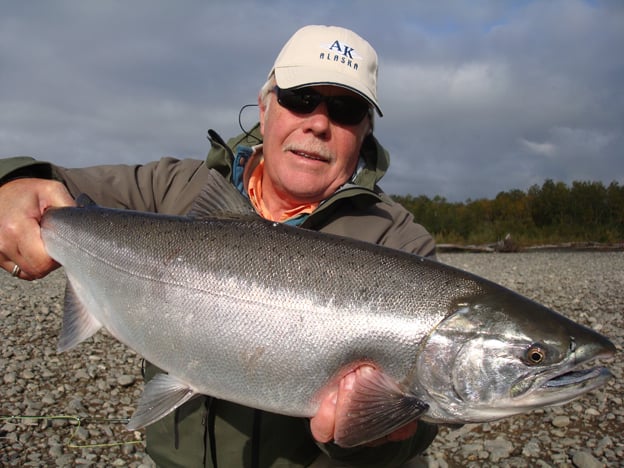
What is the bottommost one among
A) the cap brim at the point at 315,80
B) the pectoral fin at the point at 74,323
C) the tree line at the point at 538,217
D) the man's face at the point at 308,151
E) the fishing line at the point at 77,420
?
the fishing line at the point at 77,420

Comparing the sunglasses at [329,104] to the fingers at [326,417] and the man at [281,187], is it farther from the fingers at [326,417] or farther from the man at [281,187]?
the fingers at [326,417]

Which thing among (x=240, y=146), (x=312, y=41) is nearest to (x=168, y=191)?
(x=240, y=146)

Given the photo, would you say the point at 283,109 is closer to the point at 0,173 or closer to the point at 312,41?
the point at 312,41

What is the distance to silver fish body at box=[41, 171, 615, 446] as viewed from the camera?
2.55m

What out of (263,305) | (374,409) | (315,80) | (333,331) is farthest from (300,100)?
(374,409)

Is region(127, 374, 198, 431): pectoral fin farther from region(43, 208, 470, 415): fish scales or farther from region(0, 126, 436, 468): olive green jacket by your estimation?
region(0, 126, 436, 468): olive green jacket

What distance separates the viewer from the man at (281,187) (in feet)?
10.8

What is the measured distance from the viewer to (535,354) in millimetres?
2549

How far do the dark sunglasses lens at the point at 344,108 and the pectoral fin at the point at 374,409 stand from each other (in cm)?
195

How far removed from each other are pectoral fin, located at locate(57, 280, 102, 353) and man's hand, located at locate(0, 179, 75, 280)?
27 cm

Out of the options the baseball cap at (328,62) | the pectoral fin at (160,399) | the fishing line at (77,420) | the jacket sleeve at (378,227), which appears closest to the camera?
the pectoral fin at (160,399)

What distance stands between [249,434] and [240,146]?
2.08m

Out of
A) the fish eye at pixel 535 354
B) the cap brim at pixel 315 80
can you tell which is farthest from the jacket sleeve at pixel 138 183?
the fish eye at pixel 535 354

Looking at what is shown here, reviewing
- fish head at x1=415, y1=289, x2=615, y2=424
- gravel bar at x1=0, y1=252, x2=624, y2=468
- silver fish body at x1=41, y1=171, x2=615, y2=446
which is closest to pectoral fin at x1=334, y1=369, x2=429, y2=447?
silver fish body at x1=41, y1=171, x2=615, y2=446
